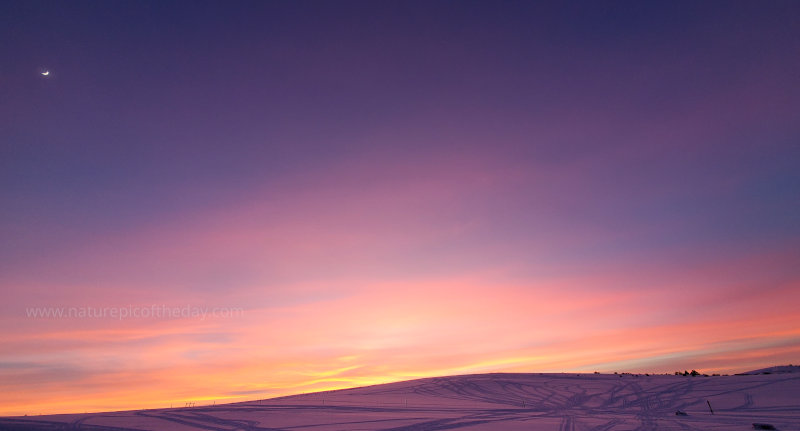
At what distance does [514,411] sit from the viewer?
24.6 meters

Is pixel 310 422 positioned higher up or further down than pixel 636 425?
higher up

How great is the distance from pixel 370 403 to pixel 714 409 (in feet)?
67.1

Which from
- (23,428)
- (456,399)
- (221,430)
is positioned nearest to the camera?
(23,428)

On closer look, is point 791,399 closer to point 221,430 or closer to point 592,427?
point 592,427

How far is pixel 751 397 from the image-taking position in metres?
29.2

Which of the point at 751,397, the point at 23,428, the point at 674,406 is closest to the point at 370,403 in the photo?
the point at 23,428

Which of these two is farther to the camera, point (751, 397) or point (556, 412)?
point (751, 397)

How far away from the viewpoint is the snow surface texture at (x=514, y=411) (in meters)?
18.3

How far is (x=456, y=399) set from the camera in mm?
31172

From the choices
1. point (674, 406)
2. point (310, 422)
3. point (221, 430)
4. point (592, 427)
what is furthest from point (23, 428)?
point (674, 406)

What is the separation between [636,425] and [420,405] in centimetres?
1212

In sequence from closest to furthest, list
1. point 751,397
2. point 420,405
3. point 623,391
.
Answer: point 420,405, point 751,397, point 623,391

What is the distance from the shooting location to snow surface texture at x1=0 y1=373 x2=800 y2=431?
18.3 m

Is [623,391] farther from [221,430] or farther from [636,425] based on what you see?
[221,430]
